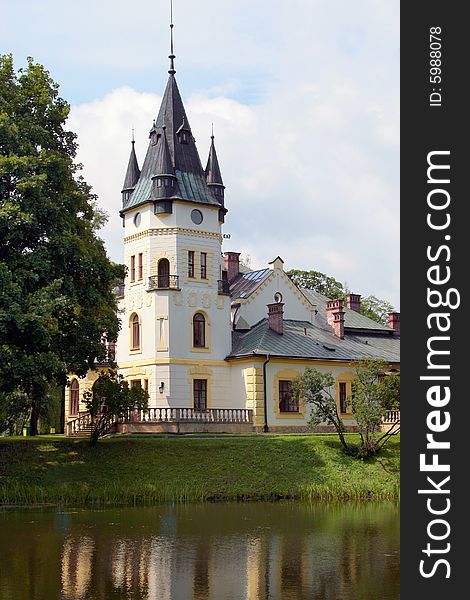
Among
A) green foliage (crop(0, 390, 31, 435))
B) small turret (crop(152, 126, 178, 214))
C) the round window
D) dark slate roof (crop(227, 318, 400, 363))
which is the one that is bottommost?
green foliage (crop(0, 390, 31, 435))

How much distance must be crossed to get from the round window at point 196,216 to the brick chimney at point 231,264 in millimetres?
7461

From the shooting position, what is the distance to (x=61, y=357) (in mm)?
31422

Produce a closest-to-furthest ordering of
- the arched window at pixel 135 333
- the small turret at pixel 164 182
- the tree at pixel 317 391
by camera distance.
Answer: the tree at pixel 317 391 < the small turret at pixel 164 182 < the arched window at pixel 135 333

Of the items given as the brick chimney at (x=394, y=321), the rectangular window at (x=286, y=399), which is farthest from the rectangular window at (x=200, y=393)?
the brick chimney at (x=394, y=321)

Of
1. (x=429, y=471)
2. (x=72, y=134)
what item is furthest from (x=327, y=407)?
(x=429, y=471)

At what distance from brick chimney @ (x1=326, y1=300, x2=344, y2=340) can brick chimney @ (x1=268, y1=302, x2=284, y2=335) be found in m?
4.68

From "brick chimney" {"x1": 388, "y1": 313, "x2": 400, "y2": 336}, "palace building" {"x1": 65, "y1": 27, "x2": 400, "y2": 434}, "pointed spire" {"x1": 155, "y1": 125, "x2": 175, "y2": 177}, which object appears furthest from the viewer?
"brick chimney" {"x1": 388, "y1": 313, "x2": 400, "y2": 336}

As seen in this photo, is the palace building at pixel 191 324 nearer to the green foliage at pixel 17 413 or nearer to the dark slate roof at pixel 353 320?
the green foliage at pixel 17 413

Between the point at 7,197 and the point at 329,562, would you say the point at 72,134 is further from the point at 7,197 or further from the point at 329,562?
the point at 329,562

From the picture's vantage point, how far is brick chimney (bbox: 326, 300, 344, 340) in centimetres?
4941

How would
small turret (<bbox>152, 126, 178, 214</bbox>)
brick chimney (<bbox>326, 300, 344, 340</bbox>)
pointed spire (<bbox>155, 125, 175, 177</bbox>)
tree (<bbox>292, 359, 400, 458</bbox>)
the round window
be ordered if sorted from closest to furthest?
tree (<bbox>292, 359, 400, 458</bbox>) → small turret (<bbox>152, 126, 178, 214</bbox>) → pointed spire (<bbox>155, 125, 175, 177</bbox>) → the round window → brick chimney (<bbox>326, 300, 344, 340</bbox>)

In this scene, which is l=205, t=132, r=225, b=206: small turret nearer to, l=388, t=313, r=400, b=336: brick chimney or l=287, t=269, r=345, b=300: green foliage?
l=388, t=313, r=400, b=336: brick chimney

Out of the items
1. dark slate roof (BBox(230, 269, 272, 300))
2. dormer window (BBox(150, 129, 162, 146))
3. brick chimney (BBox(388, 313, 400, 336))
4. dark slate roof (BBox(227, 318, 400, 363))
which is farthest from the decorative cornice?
brick chimney (BBox(388, 313, 400, 336))

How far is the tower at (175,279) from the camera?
142ft
